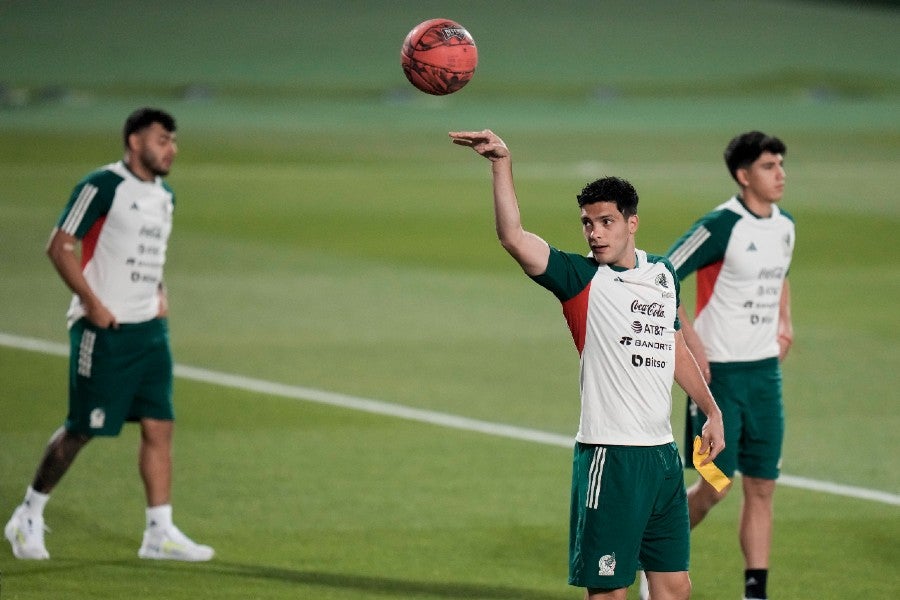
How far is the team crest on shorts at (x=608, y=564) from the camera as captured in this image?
7.05 metres

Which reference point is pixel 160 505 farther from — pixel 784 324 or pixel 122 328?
pixel 784 324

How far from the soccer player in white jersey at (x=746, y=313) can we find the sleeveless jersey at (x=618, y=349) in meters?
1.70

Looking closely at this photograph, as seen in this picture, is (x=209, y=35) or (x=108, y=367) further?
(x=209, y=35)

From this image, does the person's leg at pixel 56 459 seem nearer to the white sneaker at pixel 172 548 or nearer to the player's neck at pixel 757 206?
the white sneaker at pixel 172 548

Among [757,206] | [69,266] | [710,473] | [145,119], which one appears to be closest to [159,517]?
[69,266]

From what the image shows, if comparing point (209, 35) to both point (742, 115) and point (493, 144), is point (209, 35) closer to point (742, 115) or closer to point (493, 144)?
point (742, 115)

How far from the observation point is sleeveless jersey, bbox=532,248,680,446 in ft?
23.3

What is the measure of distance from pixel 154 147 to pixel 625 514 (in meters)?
4.08

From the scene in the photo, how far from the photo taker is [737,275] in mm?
9148

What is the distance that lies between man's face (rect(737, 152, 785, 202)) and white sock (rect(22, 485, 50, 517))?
14.2 ft

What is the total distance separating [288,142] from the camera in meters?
42.5

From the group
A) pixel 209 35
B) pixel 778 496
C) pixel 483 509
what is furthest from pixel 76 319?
pixel 209 35

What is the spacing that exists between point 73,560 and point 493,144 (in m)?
4.05

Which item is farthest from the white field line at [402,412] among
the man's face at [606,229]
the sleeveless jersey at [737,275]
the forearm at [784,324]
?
the man's face at [606,229]
